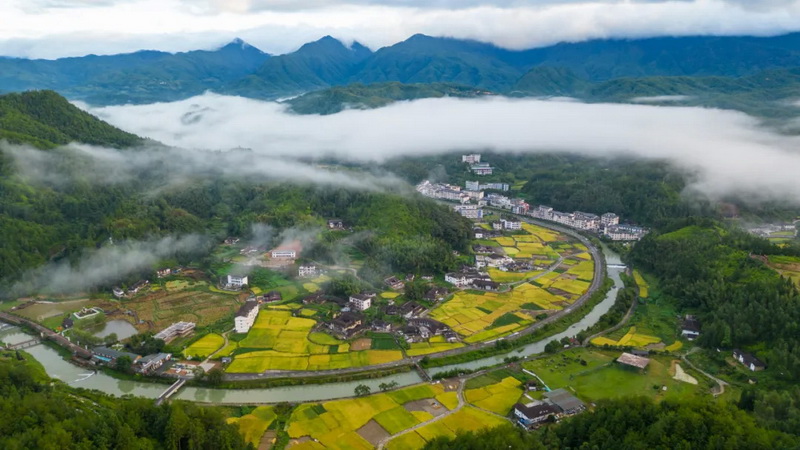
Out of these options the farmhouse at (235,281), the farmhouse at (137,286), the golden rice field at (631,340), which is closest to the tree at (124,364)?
the farmhouse at (137,286)

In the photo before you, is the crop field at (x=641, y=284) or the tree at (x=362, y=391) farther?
the crop field at (x=641, y=284)

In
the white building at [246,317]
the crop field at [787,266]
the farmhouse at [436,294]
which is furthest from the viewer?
the farmhouse at [436,294]

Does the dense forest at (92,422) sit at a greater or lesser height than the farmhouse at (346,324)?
greater

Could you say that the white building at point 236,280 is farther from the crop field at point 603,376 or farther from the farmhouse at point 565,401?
the farmhouse at point 565,401

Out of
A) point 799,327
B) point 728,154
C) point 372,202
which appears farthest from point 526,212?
point 799,327

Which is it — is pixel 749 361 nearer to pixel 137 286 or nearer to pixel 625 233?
pixel 625 233

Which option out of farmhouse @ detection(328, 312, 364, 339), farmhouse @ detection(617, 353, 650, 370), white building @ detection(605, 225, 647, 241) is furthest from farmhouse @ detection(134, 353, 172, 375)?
white building @ detection(605, 225, 647, 241)

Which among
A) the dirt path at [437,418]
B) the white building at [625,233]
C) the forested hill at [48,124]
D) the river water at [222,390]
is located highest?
the forested hill at [48,124]
